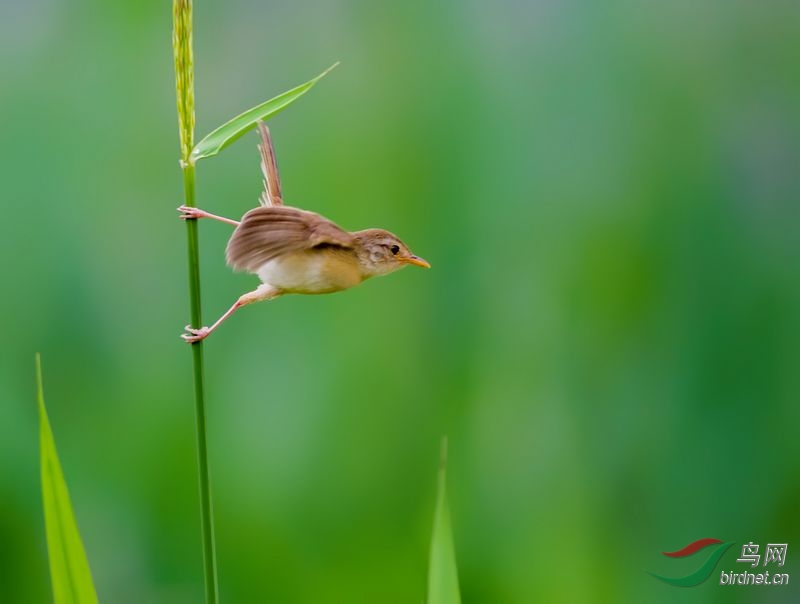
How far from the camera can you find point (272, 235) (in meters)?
0.52

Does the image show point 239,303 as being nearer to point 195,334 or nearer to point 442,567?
point 195,334

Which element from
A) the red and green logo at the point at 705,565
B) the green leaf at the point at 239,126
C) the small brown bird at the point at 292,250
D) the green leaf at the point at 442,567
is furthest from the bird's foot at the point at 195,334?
the red and green logo at the point at 705,565

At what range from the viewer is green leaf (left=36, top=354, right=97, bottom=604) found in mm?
678

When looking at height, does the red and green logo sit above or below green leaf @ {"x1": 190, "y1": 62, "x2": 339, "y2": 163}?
below

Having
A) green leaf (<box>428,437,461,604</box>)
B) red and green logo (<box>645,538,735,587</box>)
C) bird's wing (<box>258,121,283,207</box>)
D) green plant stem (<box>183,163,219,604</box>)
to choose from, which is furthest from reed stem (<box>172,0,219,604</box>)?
red and green logo (<box>645,538,735,587</box>)

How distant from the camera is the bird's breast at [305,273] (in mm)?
559

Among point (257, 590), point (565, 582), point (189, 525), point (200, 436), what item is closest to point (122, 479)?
point (189, 525)

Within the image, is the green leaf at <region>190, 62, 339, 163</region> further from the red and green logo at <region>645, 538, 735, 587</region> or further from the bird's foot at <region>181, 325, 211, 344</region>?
the red and green logo at <region>645, 538, 735, 587</region>

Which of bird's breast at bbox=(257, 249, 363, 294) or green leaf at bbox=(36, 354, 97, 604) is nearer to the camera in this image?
bird's breast at bbox=(257, 249, 363, 294)

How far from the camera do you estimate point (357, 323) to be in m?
1.67

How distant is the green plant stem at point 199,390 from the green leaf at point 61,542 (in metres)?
0.16

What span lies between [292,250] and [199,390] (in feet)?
0.37

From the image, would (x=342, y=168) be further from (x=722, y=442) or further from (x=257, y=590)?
(x=722, y=442)

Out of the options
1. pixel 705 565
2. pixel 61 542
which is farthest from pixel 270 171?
pixel 705 565
